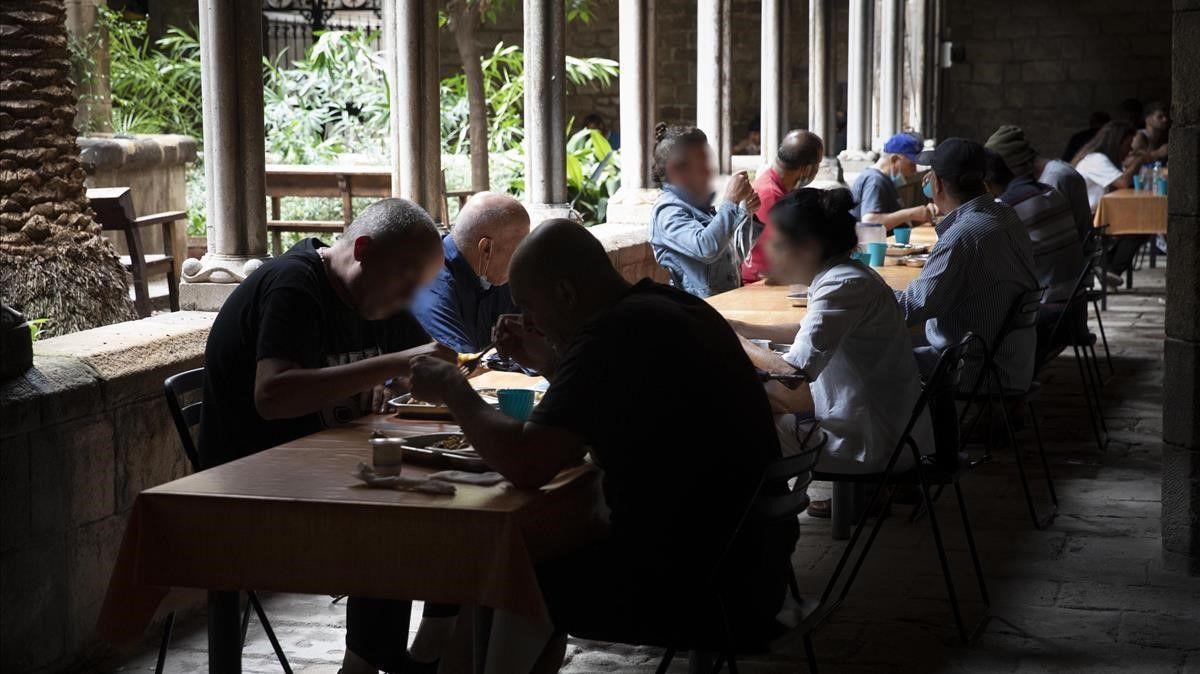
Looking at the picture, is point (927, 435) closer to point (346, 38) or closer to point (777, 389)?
point (777, 389)

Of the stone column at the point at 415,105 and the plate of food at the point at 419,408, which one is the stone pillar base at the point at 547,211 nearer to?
the stone column at the point at 415,105

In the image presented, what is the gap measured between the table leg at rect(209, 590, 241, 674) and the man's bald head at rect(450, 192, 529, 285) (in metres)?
1.54

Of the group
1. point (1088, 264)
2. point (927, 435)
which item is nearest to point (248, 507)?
point (927, 435)

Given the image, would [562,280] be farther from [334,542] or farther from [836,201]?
[836,201]

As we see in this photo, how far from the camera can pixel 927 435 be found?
4078 millimetres

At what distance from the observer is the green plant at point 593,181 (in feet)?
31.4

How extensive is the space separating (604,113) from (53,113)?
1359 centimetres

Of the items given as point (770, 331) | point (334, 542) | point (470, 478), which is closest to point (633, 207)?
point (770, 331)

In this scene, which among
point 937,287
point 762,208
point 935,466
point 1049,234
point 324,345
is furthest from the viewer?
point 762,208

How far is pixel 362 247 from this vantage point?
307cm

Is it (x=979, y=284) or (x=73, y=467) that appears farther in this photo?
(x=979, y=284)

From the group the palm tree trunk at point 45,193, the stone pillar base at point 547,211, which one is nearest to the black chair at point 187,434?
the palm tree trunk at point 45,193

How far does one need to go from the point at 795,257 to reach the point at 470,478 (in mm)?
1647

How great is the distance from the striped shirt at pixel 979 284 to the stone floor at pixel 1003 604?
538 millimetres
